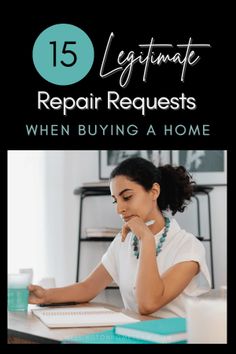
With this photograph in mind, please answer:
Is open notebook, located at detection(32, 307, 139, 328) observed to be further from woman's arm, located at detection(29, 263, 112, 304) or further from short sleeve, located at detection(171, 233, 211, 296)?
short sleeve, located at detection(171, 233, 211, 296)

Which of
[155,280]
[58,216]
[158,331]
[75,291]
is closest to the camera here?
[158,331]

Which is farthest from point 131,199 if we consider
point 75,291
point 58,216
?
point 58,216

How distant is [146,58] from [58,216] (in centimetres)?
236

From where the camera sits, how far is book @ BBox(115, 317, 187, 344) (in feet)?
4.17

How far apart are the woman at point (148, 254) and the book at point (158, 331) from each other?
399mm

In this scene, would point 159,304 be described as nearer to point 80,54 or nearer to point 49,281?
point 49,281

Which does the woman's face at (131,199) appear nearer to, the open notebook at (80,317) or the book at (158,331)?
the open notebook at (80,317)

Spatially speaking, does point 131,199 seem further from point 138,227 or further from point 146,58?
point 146,58

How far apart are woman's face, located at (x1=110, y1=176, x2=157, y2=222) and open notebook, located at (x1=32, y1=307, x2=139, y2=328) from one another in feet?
1.25

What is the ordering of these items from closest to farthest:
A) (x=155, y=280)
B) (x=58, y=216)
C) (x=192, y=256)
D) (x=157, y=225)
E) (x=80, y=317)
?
(x=80, y=317), (x=155, y=280), (x=192, y=256), (x=157, y=225), (x=58, y=216)

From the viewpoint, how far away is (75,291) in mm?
2059

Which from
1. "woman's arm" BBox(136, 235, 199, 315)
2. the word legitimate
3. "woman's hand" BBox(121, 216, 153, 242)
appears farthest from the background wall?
the word legitimate

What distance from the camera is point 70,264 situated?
3707 mm
